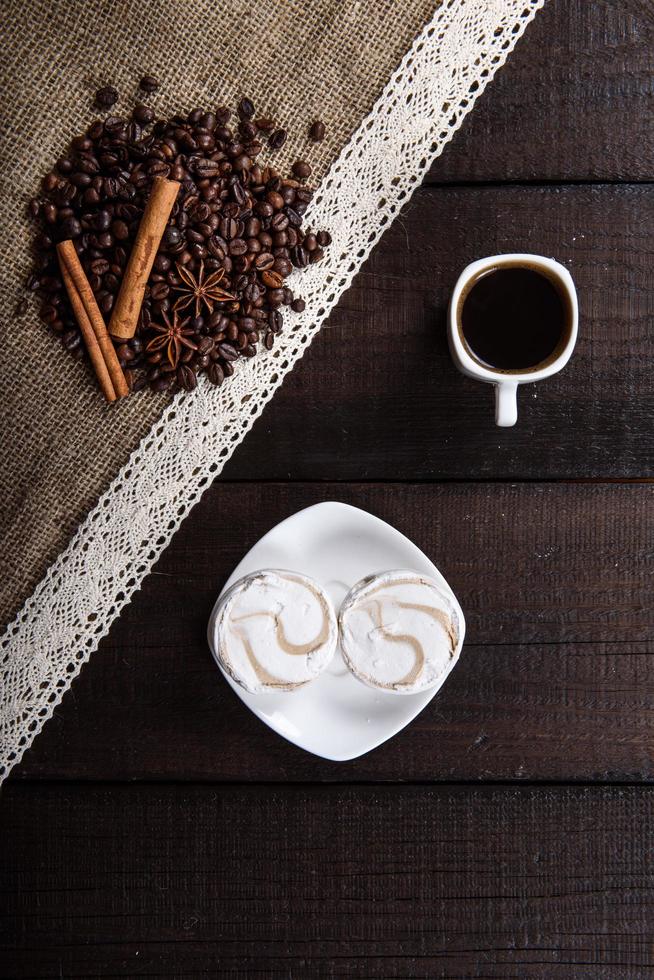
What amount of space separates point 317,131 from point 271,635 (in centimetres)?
66

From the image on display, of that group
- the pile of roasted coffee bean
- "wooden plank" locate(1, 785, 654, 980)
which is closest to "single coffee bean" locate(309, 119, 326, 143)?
the pile of roasted coffee bean

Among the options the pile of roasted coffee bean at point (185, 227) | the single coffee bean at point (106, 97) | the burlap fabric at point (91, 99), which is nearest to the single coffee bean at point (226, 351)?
the pile of roasted coffee bean at point (185, 227)

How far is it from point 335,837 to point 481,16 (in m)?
1.15

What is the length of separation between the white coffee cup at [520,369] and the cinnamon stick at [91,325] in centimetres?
45

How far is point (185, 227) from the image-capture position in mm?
1000

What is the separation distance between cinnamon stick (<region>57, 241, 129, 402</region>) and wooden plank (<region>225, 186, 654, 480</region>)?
196 mm

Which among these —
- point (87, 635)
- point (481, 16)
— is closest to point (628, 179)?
point (481, 16)

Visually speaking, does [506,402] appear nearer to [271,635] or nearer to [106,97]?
[271,635]

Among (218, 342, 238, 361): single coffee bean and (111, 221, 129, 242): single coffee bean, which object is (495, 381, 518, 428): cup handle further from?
(111, 221, 129, 242): single coffee bean

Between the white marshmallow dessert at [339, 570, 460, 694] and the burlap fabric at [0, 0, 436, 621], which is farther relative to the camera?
the burlap fabric at [0, 0, 436, 621]

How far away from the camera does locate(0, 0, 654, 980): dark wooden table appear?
41.7 inches

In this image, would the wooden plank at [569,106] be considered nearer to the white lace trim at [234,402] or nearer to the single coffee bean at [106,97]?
the white lace trim at [234,402]

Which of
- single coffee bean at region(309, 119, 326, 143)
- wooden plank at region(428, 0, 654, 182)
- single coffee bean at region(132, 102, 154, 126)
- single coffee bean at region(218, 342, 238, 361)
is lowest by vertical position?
single coffee bean at region(218, 342, 238, 361)

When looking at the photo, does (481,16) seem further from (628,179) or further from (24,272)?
(24,272)
